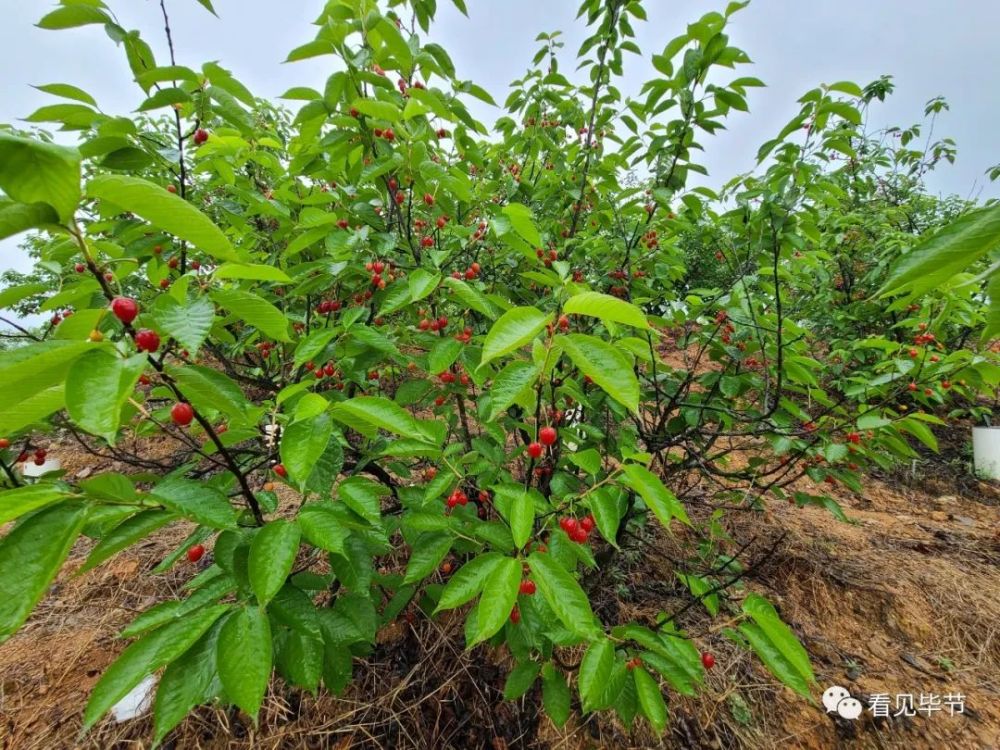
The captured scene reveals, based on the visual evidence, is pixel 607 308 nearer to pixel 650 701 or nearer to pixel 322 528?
pixel 322 528

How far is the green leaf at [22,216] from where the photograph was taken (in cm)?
58

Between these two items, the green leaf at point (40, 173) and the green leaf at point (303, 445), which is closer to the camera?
the green leaf at point (40, 173)

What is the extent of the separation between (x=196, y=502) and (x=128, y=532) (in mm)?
121

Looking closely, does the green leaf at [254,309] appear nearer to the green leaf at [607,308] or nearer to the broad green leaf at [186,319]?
the broad green leaf at [186,319]

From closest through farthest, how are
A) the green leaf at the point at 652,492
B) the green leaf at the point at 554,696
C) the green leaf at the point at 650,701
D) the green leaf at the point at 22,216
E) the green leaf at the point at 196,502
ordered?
1. the green leaf at the point at 22,216
2. the green leaf at the point at 196,502
3. the green leaf at the point at 652,492
4. the green leaf at the point at 650,701
5. the green leaf at the point at 554,696

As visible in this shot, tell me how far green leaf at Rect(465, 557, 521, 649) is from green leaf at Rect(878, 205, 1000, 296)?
88cm

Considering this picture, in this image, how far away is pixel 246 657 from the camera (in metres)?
0.84

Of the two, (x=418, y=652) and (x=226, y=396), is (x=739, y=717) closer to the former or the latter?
(x=418, y=652)

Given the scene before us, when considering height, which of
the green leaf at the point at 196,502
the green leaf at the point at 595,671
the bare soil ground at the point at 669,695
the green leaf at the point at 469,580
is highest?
the green leaf at the point at 196,502

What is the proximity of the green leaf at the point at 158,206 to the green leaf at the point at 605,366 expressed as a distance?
653mm

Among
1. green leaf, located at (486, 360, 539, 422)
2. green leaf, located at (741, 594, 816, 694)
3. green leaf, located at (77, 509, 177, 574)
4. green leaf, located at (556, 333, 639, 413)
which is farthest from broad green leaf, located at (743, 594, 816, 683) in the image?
green leaf, located at (77, 509, 177, 574)

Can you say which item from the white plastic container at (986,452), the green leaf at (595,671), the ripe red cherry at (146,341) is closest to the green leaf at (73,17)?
the ripe red cherry at (146,341)

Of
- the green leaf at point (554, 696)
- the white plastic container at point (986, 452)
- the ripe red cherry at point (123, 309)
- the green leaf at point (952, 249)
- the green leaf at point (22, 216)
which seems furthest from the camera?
the white plastic container at point (986, 452)

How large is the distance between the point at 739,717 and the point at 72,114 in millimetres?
3246
